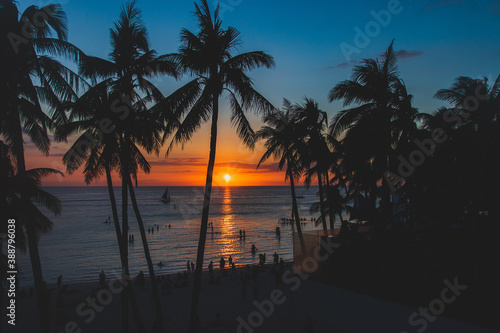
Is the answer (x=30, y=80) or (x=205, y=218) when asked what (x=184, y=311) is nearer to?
(x=205, y=218)

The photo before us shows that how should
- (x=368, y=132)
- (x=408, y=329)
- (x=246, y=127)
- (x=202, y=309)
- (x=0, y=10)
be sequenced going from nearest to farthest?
(x=0, y=10) < (x=408, y=329) < (x=246, y=127) < (x=368, y=132) < (x=202, y=309)

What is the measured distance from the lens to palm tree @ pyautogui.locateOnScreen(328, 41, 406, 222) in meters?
13.8

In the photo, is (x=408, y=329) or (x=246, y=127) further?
(x=246, y=127)

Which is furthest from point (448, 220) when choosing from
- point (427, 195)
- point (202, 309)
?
point (202, 309)

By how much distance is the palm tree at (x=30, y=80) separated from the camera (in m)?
9.46

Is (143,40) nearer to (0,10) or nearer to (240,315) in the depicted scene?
(0,10)

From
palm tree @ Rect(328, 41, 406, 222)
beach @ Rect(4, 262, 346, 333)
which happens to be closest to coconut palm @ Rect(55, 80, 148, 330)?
beach @ Rect(4, 262, 346, 333)

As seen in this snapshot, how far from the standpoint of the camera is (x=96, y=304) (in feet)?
71.1

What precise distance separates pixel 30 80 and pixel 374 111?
1268 cm

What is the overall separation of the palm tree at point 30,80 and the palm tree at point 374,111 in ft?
34.8

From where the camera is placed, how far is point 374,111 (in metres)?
14.0

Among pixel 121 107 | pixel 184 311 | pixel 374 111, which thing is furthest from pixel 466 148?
pixel 184 311

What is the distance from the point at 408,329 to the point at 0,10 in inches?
596

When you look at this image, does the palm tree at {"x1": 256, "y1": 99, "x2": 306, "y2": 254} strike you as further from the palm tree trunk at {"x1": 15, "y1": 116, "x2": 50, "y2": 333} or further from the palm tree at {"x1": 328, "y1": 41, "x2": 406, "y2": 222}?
the palm tree trunk at {"x1": 15, "y1": 116, "x2": 50, "y2": 333}
